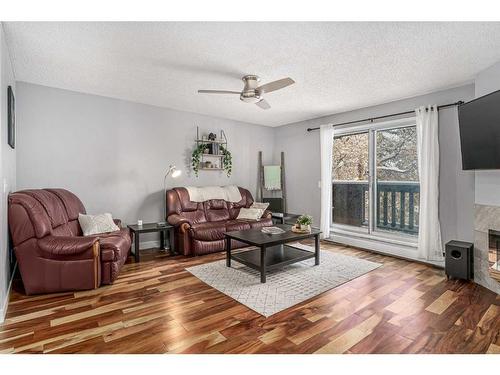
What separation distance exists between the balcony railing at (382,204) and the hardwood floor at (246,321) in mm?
1449

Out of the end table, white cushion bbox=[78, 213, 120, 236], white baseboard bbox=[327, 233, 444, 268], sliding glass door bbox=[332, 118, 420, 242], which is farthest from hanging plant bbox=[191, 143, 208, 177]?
white baseboard bbox=[327, 233, 444, 268]

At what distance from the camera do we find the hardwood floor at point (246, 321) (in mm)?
A: 1948

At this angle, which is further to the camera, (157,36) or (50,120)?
(50,120)

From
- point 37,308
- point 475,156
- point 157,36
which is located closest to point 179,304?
point 37,308

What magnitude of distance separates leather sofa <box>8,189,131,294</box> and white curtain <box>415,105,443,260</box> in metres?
4.08

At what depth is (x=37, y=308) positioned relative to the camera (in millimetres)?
2488

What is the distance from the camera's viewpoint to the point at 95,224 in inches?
143

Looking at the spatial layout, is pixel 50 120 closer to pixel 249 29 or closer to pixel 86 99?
pixel 86 99

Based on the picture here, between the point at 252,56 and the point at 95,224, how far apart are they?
289 cm

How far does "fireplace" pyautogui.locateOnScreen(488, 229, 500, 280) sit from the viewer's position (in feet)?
9.78

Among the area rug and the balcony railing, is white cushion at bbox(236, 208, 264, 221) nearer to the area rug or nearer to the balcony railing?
the area rug

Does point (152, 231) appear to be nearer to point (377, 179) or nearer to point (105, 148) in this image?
point (105, 148)

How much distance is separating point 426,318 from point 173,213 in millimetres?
3711

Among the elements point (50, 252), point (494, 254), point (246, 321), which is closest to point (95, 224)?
Result: point (50, 252)
